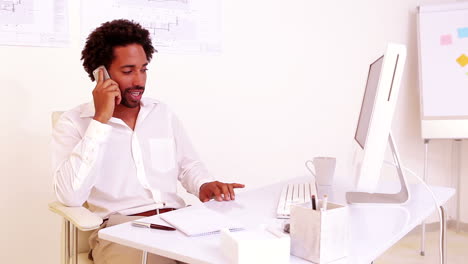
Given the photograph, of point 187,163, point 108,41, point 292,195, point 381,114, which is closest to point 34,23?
point 108,41

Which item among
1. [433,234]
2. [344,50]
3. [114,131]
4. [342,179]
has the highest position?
[344,50]

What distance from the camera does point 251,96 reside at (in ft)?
9.86

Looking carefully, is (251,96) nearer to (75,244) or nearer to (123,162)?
(123,162)

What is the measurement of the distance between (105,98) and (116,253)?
1.80ft

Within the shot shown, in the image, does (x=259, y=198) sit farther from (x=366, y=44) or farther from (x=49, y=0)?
(x=366, y=44)

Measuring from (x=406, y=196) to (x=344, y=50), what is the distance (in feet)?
6.56

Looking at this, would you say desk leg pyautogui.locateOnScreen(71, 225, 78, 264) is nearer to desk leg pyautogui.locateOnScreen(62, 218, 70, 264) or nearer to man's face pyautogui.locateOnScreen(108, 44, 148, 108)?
desk leg pyautogui.locateOnScreen(62, 218, 70, 264)

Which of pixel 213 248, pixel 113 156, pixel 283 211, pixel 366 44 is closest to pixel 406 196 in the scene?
pixel 283 211

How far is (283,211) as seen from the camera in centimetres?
135

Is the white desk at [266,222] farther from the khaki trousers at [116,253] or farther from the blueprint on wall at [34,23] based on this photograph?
the blueprint on wall at [34,23]

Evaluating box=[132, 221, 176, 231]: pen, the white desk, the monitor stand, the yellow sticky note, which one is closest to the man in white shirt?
the white desk

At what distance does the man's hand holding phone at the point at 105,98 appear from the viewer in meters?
1.65

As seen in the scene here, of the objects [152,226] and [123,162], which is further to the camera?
[123,162]

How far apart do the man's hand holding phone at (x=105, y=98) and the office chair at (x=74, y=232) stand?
31 centimetres
